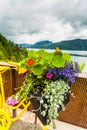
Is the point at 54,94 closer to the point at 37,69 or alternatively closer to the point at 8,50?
the point at 37,69

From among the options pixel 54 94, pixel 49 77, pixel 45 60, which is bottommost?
pixel 54 94

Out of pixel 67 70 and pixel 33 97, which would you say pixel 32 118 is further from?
pixel 67 70

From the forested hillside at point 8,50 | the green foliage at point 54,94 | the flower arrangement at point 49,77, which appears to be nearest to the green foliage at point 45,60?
the flower arrangement at point 49,77

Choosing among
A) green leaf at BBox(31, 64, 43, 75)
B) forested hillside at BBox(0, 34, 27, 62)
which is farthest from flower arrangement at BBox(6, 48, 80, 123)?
forested hillside at BBox(0, 34, 27, 62)

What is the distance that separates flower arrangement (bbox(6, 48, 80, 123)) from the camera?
1.74m

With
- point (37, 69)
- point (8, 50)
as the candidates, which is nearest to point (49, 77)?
point (37, 69)

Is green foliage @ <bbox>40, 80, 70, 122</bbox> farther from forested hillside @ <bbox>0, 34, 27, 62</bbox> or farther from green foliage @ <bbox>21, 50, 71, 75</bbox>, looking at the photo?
forested hillside @ <bbox>0, 34, 27, 62</bbox>

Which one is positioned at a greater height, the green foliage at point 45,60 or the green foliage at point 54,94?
the green foliage at point 45,60

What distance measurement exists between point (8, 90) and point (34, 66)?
1210 millimetres

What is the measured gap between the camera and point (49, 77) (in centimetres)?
177

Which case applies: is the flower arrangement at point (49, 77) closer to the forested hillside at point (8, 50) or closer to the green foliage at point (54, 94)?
the green foliage at point (54, 94)

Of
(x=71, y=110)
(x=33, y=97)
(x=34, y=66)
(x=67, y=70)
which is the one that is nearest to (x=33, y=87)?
(x=33, y=97)

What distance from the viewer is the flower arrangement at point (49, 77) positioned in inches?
68.6

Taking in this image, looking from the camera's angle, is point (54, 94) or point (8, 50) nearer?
point (54, 94)
